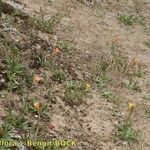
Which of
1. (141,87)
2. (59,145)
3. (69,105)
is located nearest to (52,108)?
(69,105)

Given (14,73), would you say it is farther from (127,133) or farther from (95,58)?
(95,58)

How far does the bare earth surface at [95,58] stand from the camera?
23.4ft

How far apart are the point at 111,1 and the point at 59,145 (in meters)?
7.97

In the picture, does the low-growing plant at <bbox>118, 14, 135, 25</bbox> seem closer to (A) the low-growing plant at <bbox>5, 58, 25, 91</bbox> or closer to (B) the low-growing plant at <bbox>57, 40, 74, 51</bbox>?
(B) the low-growing plant at <bbox>57, 40, 74, 51</bbox>

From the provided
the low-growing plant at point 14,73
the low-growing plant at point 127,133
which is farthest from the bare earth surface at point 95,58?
the low-growing plant at point 14,73

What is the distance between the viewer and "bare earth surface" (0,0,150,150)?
23.4ft

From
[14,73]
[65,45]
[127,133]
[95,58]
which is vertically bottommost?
[95,58]

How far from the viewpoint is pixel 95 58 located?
9805 mm

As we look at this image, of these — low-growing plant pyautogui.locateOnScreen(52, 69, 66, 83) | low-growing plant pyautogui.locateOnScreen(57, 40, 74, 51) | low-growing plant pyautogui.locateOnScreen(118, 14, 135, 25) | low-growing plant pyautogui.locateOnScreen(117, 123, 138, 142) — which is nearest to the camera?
low-growing plant pyautogui.locateOnScreen(117, 123, 138, 142)

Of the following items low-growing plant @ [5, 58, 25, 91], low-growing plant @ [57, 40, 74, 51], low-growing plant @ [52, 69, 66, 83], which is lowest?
low-growing plant @ [57, 40, 74, 51]

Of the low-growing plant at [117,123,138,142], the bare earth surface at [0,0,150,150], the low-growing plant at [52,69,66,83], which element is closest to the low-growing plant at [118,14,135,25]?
the bare earth surface at [0,0,150,150]

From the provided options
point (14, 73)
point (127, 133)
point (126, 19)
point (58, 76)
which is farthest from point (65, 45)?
point (126, 19)

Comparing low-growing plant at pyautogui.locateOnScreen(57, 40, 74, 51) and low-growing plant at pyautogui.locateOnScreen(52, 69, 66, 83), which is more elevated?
low-growing plant at pyautogui.locateOnScreen(52, 69, 66, 83)

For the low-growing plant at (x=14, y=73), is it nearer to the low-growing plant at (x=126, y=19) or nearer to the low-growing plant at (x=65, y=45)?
the low-growing plant at (x=65, y=45)
